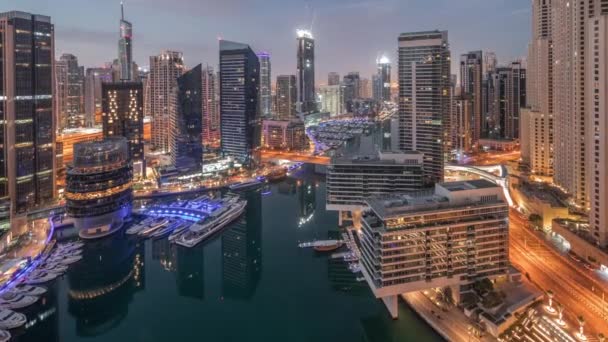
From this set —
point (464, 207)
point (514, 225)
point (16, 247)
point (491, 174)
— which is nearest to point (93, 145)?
point (16, 247)

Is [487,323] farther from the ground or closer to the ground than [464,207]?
closer to the ground

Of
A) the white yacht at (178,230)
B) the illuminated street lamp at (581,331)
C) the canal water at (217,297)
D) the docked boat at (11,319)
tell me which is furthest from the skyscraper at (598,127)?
the docked boat at (11,319)

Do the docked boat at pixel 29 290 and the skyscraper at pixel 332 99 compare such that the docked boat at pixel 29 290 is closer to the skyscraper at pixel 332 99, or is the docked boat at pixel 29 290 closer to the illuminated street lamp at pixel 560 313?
the illuminated street lamp at pixel 560 313

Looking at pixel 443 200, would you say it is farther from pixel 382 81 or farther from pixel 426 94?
pixel 382 81

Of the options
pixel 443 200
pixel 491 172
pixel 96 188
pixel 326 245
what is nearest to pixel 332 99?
pixel 491 172

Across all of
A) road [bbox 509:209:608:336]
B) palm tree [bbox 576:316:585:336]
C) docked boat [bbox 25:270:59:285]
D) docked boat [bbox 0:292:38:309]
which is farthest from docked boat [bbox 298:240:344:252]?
docked boat [bbox 0:292:38:309]

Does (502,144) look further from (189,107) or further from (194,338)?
(194,338)
